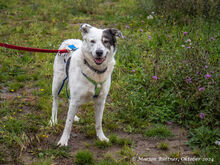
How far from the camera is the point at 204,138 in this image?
3301 mm

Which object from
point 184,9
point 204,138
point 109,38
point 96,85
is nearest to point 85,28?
point 109,38

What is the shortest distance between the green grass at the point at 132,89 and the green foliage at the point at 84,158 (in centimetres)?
20

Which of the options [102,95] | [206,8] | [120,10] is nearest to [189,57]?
[102,95]

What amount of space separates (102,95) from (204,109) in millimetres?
1686

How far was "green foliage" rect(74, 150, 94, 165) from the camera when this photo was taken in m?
2.98

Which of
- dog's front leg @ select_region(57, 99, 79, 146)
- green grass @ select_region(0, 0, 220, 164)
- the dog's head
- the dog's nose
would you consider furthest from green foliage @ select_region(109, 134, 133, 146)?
the dog's nose

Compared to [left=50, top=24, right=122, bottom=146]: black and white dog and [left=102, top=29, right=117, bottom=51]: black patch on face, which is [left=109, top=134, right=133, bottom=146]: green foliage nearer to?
[left=50, top=24, right=122, bottom=146]: black and white dog

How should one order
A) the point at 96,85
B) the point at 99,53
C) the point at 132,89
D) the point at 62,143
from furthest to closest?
the point at 132,89, the point at 62,143, the point at 96,85, the point at 99,53

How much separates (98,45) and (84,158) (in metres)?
1.40

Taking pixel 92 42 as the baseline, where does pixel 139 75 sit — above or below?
below

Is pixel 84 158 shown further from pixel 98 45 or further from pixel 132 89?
pixel 132 89

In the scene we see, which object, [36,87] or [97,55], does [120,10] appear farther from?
[97,55]

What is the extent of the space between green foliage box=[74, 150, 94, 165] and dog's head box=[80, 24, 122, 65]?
3.74ft

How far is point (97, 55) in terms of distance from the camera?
2957mm
